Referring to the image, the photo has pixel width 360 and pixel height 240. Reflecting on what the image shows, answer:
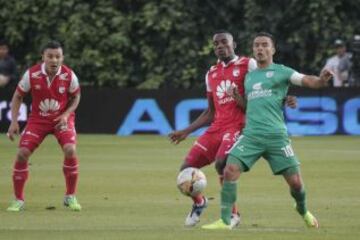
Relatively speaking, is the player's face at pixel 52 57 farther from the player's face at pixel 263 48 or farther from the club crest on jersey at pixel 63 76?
the player's face at pixel 263 48

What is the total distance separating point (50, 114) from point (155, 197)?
227cm

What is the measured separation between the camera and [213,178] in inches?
818

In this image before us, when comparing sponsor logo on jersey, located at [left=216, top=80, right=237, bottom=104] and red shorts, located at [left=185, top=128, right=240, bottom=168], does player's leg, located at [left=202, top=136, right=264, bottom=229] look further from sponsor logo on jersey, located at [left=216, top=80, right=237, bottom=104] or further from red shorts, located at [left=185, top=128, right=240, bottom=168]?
sponsor logo on jersey, located at [left=216, top=80, right=237, bottom=104]

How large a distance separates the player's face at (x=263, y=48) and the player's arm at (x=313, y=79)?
387 mm

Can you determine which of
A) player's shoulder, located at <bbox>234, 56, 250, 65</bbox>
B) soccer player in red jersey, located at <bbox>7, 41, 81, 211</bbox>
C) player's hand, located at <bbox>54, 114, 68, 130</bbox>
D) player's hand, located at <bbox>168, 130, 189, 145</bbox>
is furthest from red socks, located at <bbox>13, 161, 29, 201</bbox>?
player's shoulder, located at <bbox>234, 56, 250, 65</bbox>

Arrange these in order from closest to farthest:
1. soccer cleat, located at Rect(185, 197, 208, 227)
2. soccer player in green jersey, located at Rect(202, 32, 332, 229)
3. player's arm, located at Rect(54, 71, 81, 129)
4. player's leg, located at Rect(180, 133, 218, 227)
Answer: soccer player in green jersey, located at Rect(202, 32, 332, 229) < soccer cleat, located at Rect(185, 197, 208, 227) < player's leg, located at Rect(180, 133, 218, 227) < player's arm, located at Rect(54, 71, 81, 129)

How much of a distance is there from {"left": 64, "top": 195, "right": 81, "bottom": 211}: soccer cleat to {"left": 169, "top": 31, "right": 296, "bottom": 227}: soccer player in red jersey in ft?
7.42

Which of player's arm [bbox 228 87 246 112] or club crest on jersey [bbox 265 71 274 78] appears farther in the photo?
player's arm [bbox 228 87 246 112]

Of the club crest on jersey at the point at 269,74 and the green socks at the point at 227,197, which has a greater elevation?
the club crest on jersey at the point at 269,74

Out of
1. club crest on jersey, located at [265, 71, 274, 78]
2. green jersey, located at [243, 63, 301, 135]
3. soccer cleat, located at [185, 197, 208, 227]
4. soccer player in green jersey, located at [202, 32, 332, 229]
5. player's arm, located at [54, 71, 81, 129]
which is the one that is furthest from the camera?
player's arm, located at [54, 71, 81, 129]

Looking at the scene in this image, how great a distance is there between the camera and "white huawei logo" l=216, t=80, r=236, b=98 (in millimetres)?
13852

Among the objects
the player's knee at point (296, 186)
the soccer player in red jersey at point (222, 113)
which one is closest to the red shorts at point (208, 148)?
the soccer player in red jersey at point (222, 113)

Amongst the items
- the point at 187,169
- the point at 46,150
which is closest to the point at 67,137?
the point at 187,169

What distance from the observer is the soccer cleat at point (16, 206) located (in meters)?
15.7
